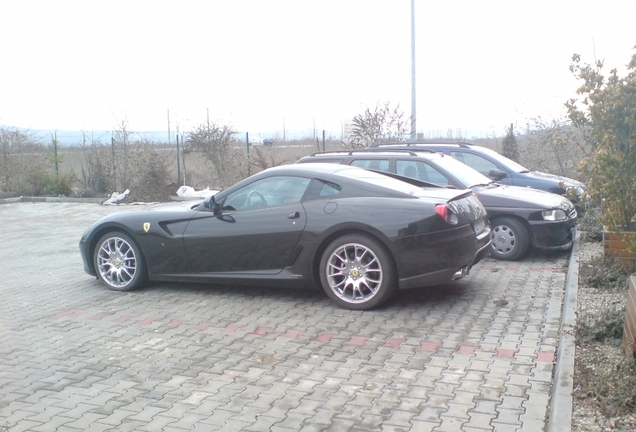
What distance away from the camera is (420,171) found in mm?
9930

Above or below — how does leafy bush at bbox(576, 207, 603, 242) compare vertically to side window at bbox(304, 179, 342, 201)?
below

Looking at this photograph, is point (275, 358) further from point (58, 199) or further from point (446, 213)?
point (58, 199)

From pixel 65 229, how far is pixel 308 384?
36.8 feet

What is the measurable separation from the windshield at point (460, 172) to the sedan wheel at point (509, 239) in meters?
0.72

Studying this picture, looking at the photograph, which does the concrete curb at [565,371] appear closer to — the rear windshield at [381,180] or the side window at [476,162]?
the rear windshield at [381,180]

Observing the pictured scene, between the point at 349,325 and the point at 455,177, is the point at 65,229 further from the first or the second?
the point at 349,325

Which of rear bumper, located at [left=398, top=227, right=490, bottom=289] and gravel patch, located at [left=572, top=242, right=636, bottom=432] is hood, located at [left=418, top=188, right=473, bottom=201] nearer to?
rear bumper, located at [left=398, top=227, right=490, bottom=289]

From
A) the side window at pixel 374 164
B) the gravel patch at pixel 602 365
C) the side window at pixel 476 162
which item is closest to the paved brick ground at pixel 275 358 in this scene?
the gravel patch at pixel 602 365

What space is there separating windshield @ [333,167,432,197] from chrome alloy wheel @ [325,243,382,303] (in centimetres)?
82

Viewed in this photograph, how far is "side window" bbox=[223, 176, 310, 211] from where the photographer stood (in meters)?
7.50

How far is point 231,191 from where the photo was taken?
7.78 metres

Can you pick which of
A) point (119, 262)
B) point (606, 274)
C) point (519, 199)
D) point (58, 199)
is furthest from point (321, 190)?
point (58, 199)

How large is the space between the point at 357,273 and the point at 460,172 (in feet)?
12.3

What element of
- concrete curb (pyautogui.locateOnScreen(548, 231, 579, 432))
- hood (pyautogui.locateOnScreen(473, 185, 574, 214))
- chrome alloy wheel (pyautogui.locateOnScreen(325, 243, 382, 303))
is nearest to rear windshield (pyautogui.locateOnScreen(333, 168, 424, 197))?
chrome alloy wheel (pyautogui.locateOnScreen(325, 243, 382, 303))
